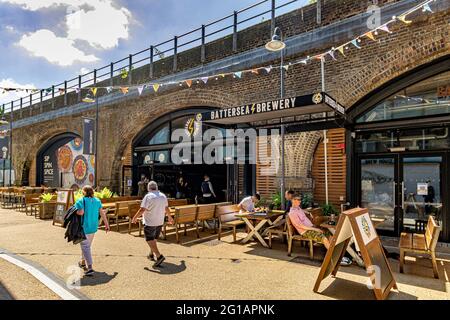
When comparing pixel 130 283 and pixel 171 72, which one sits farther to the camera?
pixel 171 72

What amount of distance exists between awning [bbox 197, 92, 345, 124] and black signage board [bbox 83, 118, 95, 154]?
10.6 meters

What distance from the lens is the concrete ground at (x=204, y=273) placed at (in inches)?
176

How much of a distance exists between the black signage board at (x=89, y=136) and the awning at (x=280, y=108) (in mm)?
10559

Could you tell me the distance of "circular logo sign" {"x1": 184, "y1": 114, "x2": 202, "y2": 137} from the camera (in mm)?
13306

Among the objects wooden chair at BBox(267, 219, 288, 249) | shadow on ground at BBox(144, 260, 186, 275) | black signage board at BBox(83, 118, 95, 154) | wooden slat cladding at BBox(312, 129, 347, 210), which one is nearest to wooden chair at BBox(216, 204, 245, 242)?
wooden chair at BBox(267, 219, 288, 249)

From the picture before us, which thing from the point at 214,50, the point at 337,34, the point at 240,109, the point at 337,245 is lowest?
the point at 337,245

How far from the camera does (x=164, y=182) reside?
15297 mm

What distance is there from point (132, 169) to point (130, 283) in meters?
11.5

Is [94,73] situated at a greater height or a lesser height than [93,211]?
greater

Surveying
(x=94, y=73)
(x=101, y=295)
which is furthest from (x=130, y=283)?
(x=94, y=73)

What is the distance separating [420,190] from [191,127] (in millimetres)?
8841

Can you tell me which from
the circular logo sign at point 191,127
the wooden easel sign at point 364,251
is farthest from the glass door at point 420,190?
the circular logo sign at point 191,127

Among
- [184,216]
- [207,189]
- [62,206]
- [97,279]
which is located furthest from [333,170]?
[62,206]

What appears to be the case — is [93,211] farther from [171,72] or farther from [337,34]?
[171,72]
